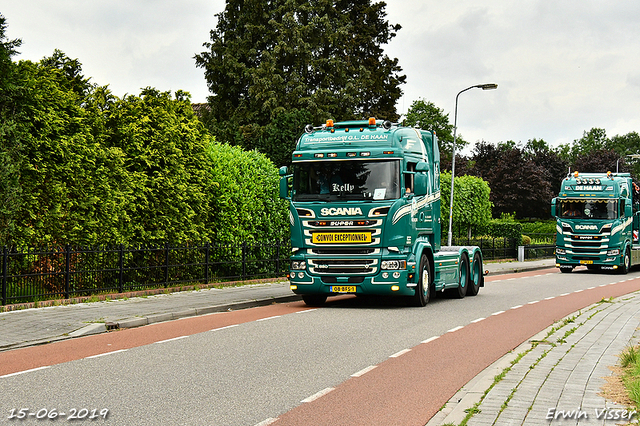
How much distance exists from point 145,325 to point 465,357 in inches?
235

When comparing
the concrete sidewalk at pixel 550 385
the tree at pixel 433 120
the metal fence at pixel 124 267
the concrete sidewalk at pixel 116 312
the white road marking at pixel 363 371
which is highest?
the tree at pixel 433 120

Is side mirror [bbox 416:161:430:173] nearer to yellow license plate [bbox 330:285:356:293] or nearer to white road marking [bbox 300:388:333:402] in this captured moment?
yellow license plate [bbox 330:285:356:293]

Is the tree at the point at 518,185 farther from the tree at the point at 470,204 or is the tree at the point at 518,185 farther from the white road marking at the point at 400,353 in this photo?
the white road marking at the point at 400,353

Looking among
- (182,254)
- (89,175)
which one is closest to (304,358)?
(89,175)

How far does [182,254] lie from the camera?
19297mm

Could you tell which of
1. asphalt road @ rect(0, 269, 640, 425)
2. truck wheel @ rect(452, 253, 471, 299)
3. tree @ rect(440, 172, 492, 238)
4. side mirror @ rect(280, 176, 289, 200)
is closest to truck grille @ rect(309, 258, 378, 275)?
asphalt road @ rect(0, 269, 640, 425)

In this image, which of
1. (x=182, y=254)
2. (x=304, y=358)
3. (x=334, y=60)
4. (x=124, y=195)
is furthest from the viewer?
(x=334, y=60)

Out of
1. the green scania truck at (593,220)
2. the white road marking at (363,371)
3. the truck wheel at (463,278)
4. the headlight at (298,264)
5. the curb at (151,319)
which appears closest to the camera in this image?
the white road marking at (363,371)

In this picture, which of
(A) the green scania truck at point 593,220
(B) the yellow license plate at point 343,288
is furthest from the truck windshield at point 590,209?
(B) the yellow license plate at point 343,288

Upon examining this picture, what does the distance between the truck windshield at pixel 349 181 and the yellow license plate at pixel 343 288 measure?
6.04ft

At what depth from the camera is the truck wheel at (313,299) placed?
1650cm

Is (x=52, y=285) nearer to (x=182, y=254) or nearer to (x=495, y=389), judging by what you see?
(x=182, y=254)

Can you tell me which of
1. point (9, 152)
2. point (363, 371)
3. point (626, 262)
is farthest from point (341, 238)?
point (626, 262)

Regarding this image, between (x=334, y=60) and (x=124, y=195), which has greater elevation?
(x=334, y=60)
